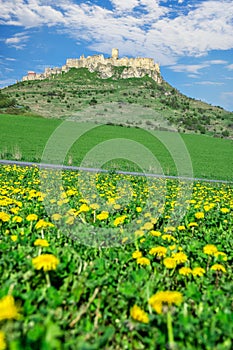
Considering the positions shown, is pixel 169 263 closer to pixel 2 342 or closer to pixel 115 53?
pixel 2 342

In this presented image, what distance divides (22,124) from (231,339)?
184 feet

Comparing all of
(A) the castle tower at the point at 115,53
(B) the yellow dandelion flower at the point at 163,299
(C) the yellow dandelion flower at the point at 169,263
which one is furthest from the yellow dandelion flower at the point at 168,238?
(A) the castle tower at the point at 115,53

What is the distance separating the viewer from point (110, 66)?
173250 millimetres

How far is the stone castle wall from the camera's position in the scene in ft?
542

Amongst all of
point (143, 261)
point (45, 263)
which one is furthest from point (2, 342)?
point (143, 261)

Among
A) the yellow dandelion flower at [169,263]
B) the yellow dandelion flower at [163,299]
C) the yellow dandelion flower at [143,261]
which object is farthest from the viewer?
the yellow dandelion flower at [143,261]

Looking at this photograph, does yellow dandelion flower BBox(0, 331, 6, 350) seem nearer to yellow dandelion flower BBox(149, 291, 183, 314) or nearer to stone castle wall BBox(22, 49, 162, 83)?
yellow dandelion flower BBox(149, 291, 183, 314)

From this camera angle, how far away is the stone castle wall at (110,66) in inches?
6506

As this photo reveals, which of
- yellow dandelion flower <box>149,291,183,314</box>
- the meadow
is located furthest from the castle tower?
yellow dandelion flower <box>149,291,183,314</box>

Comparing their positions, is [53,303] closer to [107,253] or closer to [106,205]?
[107,253]

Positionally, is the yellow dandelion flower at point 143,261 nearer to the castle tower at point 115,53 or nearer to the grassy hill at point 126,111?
the grassy hill at point 126,111

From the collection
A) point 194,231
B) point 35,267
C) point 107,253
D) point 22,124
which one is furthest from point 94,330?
point 22,124

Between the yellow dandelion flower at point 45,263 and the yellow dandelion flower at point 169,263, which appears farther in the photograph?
the yellow dandelion flower at point 169,263

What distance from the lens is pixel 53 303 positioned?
96.7 inches
